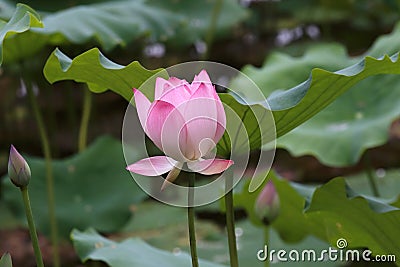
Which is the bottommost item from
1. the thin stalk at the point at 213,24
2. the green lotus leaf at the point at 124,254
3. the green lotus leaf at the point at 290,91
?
the thin stalk at the point at 213,24

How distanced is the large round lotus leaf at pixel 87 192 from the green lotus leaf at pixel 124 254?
2.14ft

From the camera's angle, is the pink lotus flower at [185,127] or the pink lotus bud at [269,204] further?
the pink lotus bud at [269,204]

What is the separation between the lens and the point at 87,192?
1.78m

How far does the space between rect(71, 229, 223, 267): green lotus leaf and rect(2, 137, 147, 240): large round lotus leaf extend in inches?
25.6

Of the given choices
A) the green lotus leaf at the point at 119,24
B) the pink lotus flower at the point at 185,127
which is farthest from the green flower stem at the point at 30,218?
the green lotus leaf at the point at 119,24

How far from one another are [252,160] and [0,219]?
91cm

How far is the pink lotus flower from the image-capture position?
64 centimetres

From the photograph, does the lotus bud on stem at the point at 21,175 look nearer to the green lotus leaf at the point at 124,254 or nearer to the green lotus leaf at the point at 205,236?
the green lotus leaf at the point at 124,254

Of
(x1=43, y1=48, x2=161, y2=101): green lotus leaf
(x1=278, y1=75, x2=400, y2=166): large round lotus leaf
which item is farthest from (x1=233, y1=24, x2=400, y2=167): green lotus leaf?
(x1=43, y1=48, x2=161, y2=101): green lotus leaf

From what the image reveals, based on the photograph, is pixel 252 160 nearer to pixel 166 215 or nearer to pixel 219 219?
pixel 219 219

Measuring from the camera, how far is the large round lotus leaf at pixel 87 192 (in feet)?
5.62

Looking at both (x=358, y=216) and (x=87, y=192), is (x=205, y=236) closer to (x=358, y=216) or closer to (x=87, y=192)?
(x=87, y=192)

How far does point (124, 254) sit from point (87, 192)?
33.6 inches

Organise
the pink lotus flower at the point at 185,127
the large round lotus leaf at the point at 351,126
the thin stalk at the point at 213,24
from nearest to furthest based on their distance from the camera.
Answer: the pink lotus flower at the point at 185,127 < the large round lotus leaf at the point at 351,126 < the thin stalk at the point at 213,24
